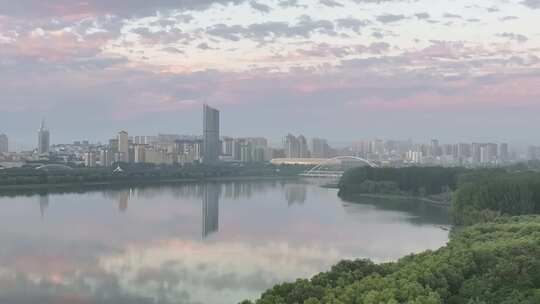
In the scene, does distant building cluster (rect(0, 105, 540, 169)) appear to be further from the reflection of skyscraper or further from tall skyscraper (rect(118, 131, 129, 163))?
the reflection of skyscraper

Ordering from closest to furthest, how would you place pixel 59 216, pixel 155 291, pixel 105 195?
pixel 155 291 → pixel 59 216 → pixel 105 195

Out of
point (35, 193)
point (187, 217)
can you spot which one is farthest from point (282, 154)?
point (187, 217)

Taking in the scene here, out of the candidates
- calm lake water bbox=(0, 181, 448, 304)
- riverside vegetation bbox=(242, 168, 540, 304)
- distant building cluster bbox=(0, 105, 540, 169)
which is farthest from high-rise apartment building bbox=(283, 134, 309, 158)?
riverside vegetation bbox=(242, 168, 540, 304)

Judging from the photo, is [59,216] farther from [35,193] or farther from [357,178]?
[357,178]

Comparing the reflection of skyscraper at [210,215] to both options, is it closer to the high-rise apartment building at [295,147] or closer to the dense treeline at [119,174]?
the dense treeline at [119,174]

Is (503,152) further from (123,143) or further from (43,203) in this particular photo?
(43,203)

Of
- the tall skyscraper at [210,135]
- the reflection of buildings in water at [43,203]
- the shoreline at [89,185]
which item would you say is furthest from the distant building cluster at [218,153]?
the reflection of buildings in water at [43,203]
